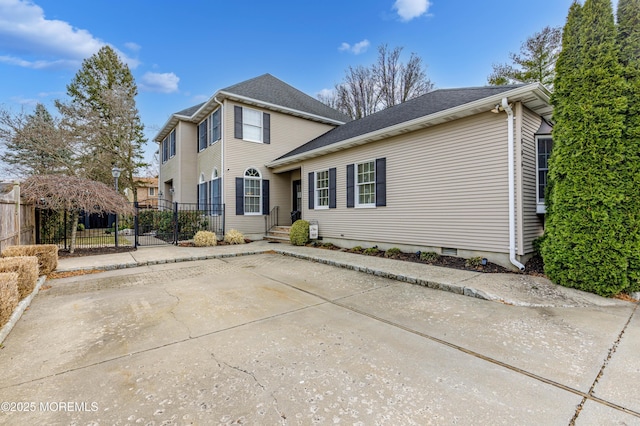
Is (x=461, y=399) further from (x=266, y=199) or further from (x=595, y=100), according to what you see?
(x=266, y=199)

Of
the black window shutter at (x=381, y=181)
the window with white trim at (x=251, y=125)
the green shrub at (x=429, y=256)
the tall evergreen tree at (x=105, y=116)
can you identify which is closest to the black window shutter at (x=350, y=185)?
the black window shutter at (x=381, y=181)

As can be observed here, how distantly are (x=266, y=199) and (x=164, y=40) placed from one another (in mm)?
9328

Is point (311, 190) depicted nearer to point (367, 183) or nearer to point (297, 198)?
point (297, 198)

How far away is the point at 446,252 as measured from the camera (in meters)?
6.85

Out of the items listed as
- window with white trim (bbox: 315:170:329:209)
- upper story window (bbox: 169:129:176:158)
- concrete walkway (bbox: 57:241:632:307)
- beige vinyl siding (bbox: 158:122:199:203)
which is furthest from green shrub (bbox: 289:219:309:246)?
upper story window (bbox: 169:129:176:158)

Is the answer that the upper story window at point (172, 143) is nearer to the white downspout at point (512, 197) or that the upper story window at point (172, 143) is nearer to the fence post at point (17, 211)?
the fence post at point (17, 211)

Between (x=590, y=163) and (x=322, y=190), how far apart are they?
7.34 m

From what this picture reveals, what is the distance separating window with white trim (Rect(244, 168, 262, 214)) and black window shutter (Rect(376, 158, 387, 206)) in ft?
19.3

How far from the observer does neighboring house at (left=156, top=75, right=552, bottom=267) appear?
19.1 ft

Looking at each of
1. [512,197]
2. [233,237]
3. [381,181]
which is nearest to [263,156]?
[233,237]

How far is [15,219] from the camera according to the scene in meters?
6.26

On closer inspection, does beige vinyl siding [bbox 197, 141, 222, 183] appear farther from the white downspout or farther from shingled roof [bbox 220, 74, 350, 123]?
the white downspout

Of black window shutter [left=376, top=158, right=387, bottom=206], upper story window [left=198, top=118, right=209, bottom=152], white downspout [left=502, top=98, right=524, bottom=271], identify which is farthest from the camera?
upper story window [left=198, top=118, right=209, bottom=152]

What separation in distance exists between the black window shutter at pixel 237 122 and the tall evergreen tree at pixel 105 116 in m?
11.2
